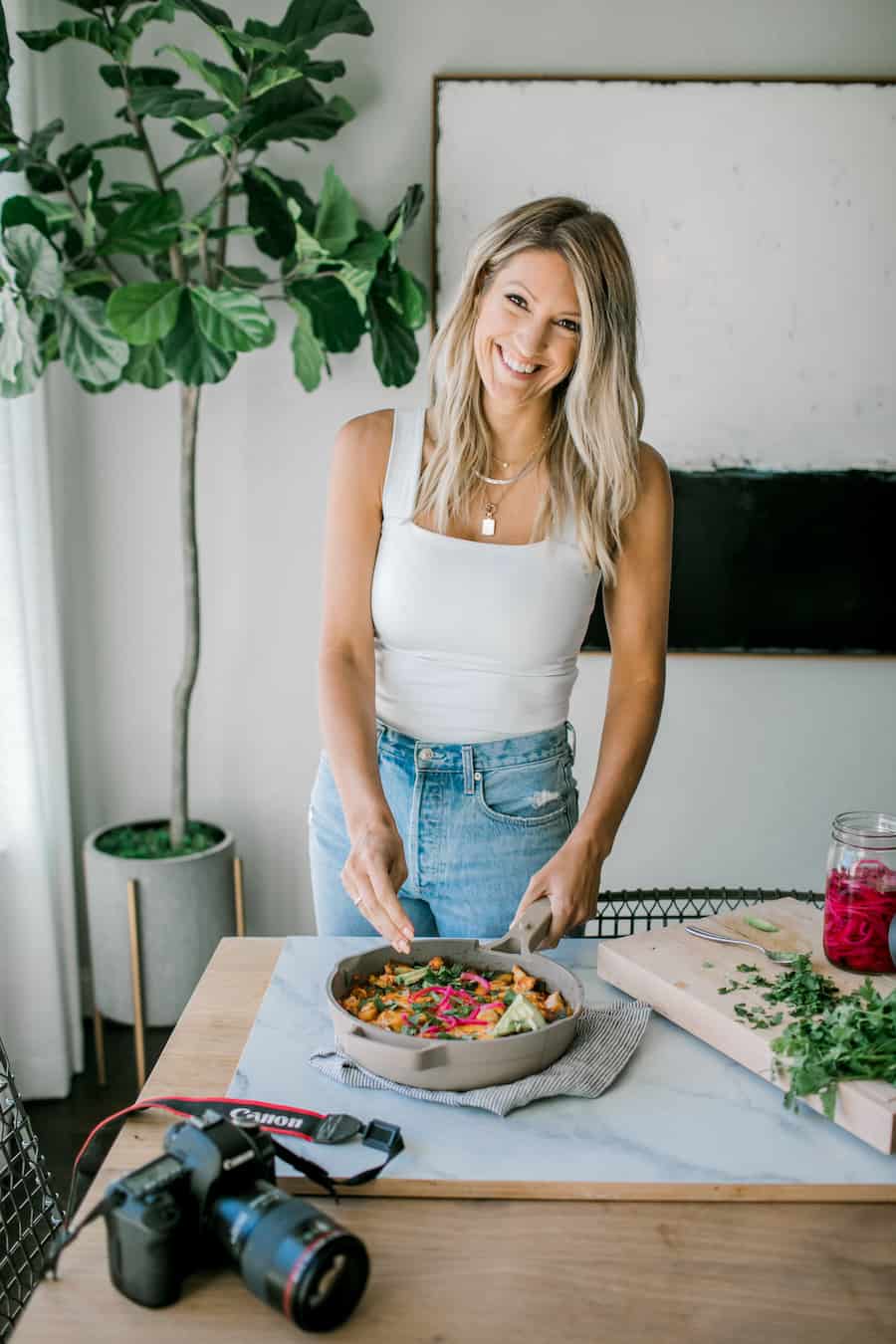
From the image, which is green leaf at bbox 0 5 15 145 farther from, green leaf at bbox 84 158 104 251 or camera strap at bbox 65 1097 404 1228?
camera strap at bbox 65 1097 404 1228

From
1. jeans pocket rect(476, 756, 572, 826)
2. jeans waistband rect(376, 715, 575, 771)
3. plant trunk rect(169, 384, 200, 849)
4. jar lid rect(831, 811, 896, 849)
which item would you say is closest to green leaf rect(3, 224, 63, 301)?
plant trunk rect(169, 384, 200, 849)

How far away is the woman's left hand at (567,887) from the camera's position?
130 cm

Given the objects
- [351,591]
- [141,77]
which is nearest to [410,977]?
[351,591]

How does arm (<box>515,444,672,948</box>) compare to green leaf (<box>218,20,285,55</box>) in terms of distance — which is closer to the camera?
arm (<box>515,444,672,948</box>)

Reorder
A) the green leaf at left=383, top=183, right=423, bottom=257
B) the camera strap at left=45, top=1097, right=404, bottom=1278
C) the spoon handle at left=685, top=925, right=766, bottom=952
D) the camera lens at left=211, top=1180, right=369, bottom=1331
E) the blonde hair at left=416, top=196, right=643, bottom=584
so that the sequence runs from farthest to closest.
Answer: the green leaf at left=383, top=183, right=423, bottom=257
the blonde hair at left=416, top=196, right=643, bottom=584
the spoon handle at left=685, top=925, right=766, bottom=952
the camera strap at left=45, top=1097, right=404, bottom=1278
the camera lens at left=211, top=1180, right=369, bottom=1331

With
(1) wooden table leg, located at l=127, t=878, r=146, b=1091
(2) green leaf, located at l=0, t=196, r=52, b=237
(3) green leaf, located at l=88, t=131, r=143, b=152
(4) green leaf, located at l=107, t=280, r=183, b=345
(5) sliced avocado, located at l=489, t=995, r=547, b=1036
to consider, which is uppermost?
(3) green leaf, located at l=88, t=131, r=143, b=152

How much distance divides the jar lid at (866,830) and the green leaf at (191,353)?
1.57 metres

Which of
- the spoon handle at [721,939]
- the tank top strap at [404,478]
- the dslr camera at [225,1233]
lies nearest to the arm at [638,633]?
the tank top strap at [404,478]

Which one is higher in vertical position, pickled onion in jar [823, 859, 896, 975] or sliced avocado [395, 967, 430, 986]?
pickled onion in jar [823, 859, 896, 975]

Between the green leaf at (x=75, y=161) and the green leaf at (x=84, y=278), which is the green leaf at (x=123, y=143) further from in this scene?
the green leaf at (x=84, y=278)

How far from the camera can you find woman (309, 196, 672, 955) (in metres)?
1.48

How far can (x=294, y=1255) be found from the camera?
0.79 metres

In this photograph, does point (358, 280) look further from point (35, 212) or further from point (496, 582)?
point (496, 582)

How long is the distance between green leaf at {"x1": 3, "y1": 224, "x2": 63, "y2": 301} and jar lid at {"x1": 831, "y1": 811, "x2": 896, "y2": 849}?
1.84 metres
